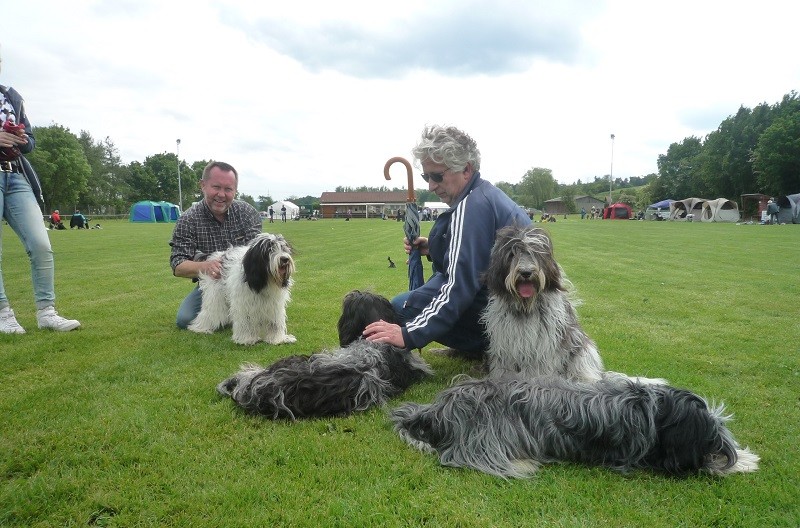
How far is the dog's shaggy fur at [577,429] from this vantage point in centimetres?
257

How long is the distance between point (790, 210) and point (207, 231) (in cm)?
4604

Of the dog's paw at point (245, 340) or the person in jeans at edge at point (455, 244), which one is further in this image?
the dog's paw at point (245, 340)

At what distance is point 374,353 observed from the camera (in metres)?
3.83

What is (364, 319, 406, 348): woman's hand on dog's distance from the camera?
3.62m

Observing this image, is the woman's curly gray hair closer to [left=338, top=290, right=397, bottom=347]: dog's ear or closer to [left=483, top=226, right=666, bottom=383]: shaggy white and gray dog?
[left=483, top=226, right=666, bottom=383]: shaggy white and gray dog

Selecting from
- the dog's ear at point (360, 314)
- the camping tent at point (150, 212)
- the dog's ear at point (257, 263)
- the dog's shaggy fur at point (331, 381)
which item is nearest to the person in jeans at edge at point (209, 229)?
the dog's ear at point (257, 263)

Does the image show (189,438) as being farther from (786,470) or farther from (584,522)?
(786,470)

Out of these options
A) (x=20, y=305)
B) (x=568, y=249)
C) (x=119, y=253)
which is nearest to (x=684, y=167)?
(x=568, y=249)

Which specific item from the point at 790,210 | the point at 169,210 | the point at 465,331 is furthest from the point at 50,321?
the point at 169,210

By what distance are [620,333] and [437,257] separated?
104 inches

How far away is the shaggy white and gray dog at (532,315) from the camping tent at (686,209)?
54981 mm

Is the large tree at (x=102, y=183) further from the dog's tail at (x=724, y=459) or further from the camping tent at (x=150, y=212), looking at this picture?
the dog's tail at (x=724, y=459)

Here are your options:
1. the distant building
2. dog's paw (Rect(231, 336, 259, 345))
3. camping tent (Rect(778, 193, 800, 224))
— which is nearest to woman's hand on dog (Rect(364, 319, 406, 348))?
dog's paw (Rect(231, 336, 259, 345))

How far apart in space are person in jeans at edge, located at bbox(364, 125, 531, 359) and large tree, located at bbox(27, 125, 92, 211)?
72.1m
